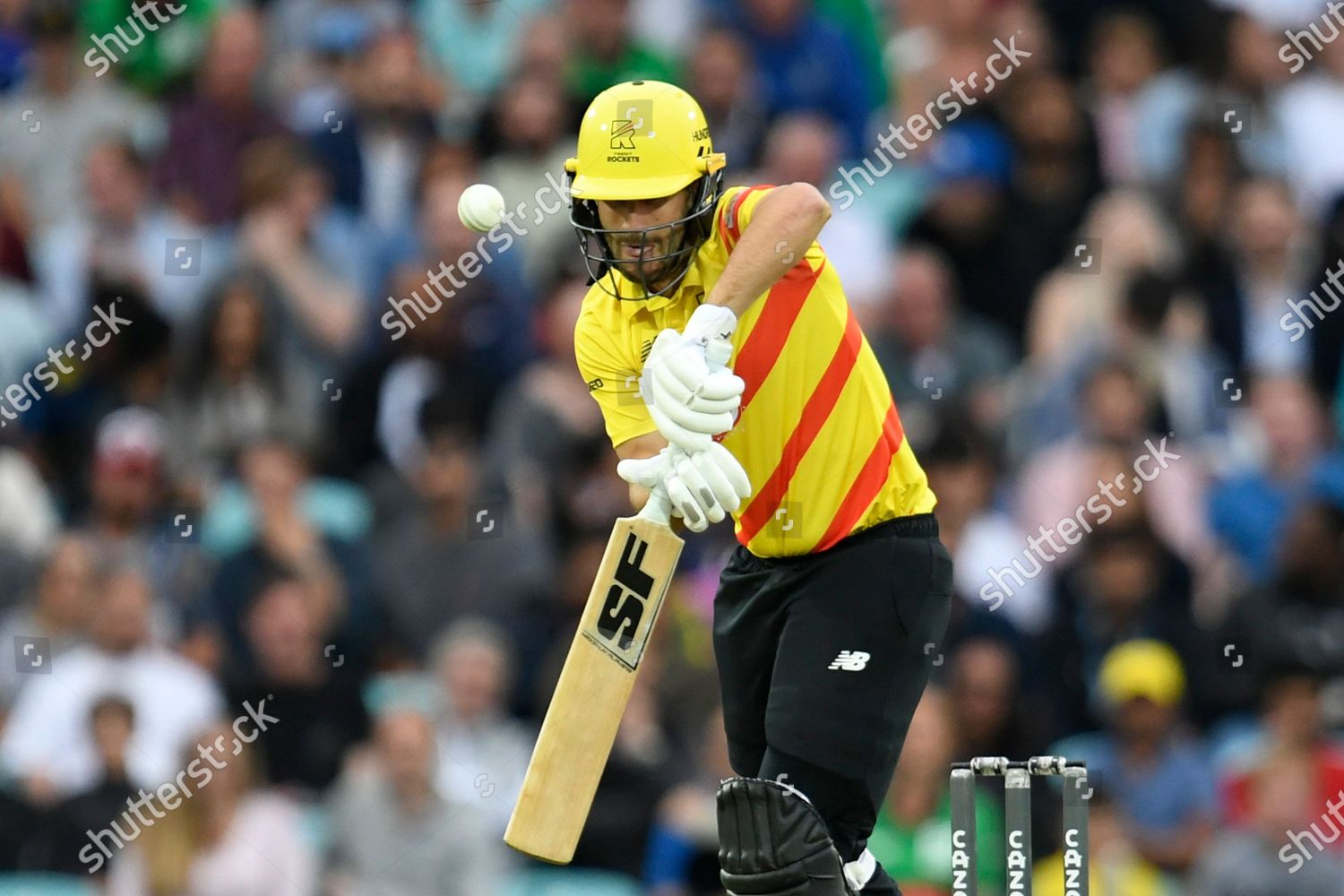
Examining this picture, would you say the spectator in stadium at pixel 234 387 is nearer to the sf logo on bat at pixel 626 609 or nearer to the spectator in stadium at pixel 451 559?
the spectator in stadium at pixel 451 559

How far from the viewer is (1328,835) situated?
8.48 m

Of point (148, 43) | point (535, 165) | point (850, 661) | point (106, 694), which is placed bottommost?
point (106, 694)

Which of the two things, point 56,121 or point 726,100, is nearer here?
point 726,100

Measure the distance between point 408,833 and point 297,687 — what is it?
2.81ft

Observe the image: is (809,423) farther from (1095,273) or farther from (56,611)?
(1095,273)

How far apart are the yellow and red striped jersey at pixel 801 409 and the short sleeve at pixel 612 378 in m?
0.21

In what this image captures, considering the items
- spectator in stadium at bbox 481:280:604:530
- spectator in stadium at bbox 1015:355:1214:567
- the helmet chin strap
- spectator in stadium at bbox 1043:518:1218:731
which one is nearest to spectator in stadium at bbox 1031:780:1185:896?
spectator in stadium at bbox 1043:518:1218:731

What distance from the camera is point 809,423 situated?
225 inches

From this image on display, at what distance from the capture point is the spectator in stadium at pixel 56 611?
9.04 m

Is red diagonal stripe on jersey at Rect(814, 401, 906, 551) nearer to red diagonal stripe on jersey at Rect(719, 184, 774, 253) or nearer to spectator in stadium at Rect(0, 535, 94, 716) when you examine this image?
red diagonal stripe on jersey at Rect(719, 184, 774, 253)

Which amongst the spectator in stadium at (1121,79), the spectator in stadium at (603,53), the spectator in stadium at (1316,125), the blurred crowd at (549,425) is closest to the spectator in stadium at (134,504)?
the blurred crowd at (549,425)

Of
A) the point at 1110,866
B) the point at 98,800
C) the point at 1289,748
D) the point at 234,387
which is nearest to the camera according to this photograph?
the point at 1110,866

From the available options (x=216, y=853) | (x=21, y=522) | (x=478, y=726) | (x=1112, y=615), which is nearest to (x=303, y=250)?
(x=21, y=522)

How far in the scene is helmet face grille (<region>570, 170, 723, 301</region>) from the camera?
5.57m
